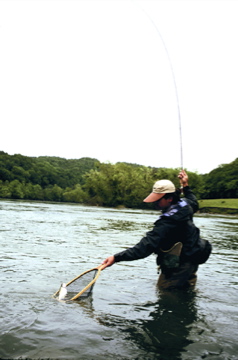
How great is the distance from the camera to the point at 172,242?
7211mm

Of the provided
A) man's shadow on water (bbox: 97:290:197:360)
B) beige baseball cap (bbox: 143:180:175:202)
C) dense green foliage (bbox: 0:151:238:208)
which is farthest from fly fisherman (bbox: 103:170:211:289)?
dense green foliage (bbox: 0:151:238:208)

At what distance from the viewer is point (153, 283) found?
9.49 meters

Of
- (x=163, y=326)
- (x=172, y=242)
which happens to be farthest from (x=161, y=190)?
(x=163, y=326)

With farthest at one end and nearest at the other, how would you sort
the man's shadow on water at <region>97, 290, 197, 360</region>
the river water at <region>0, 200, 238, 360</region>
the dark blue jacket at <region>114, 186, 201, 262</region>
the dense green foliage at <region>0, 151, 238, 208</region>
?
the dense green foliage at <region>0, 151, 238, 208</region>
the dark blue jacket at <region>114, 186, 201, 262</region>
the man's shadow on water at <region>97, 290, 197, 360</region>
the river water at <region>0, 200, 238, 360</region>

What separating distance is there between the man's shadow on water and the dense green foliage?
114388mm

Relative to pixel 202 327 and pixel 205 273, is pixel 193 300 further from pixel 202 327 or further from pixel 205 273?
pixel 205 273

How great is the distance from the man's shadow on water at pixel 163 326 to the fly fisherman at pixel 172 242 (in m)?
0.44

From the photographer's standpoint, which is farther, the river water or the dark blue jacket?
the dark blue jacket

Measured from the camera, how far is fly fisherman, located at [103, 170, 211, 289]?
22.4ft

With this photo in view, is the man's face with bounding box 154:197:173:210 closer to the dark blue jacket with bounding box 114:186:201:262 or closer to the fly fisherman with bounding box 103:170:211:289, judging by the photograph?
the fly fisherman with bounding box 103:170:211:289

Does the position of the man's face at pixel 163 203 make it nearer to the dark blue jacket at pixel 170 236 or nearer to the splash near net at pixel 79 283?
the dark blue jacket at pixel 170 236

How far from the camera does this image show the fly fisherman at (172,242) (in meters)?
6.84

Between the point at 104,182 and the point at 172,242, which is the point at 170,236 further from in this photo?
the point at 104,182

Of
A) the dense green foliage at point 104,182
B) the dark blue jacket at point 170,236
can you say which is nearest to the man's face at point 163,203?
the dark blue jacket at point 170,236
